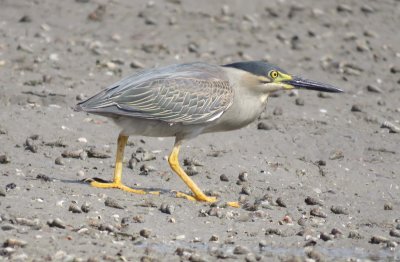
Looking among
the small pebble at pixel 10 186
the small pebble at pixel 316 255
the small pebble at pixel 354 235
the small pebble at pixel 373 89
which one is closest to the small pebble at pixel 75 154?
the small pebble at pixel 10 186

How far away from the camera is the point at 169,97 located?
9.04 meters

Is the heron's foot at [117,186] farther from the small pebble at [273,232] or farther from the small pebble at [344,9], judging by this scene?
the small pebble at [344,9]

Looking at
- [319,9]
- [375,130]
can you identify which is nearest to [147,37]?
[319,9]

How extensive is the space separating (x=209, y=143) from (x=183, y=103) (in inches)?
74.7

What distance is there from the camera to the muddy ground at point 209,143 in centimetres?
780

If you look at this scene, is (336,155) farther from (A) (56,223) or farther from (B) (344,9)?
(B) (344,9)

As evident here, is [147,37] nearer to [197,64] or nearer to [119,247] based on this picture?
[197,64]

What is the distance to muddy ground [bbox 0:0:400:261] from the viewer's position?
7.80 metres

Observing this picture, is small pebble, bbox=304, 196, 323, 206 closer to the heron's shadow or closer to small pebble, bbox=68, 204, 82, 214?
the heron's shadow

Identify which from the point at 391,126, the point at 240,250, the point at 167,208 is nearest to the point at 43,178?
the point at 167,208

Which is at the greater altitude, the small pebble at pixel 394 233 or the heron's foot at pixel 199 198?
the small pebble at pixel 394 233

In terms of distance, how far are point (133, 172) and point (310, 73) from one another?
4.95 meters

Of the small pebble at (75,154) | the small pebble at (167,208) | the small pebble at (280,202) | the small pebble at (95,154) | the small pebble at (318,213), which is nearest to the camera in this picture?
the small pebble at (167,208)

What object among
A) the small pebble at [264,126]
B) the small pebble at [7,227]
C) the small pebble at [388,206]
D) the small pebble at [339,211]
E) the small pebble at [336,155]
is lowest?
the small pebble at [7,227]
